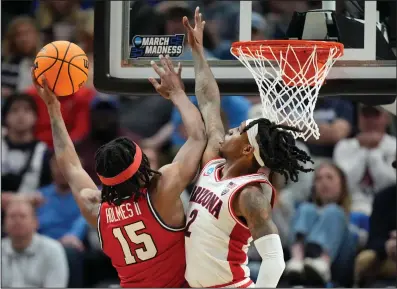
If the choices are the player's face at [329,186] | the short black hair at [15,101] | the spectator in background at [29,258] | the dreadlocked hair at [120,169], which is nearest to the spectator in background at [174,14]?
the player's face at [329,186]

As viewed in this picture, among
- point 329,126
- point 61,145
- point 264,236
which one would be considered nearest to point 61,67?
point 61,145

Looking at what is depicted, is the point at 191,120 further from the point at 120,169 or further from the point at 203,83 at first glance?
the point at 120,169

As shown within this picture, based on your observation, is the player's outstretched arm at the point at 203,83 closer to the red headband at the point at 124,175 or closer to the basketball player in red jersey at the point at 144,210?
the basketball player in red jersey at the point at 144,210

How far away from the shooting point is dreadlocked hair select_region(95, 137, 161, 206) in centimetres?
456

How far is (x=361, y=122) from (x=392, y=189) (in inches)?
23.4

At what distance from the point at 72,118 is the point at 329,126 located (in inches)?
83.2

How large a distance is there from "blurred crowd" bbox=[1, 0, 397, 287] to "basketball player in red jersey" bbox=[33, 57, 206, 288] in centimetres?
232

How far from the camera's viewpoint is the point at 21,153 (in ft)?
26.1

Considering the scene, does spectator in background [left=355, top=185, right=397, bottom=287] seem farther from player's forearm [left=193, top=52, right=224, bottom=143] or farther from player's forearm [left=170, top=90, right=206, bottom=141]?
player's forearm [left=170, top=90, right=206, bottom=141]

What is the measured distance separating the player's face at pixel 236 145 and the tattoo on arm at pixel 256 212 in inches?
9.6

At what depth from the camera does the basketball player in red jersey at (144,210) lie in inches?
181

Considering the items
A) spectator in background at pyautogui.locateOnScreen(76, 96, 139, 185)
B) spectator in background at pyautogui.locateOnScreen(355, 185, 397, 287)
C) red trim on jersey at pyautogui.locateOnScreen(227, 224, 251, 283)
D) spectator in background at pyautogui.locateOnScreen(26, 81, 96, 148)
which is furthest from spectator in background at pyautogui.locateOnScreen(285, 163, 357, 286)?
red trim on jersey at pyautogui.locateOnScreen(227, 224, 251, 283)

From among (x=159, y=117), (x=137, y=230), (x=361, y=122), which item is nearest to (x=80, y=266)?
(x=159, y=117)

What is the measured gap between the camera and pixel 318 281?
7.26m
